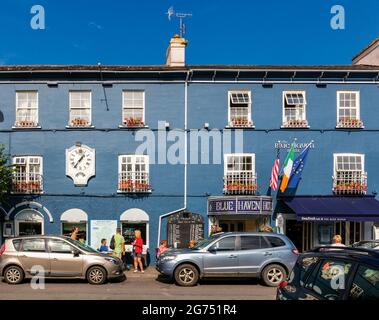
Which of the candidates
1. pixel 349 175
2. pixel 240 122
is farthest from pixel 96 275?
pixel 349 175

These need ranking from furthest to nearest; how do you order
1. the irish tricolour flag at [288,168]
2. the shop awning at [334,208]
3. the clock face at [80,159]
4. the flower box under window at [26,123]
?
the flower box under window at [26,123] < the clock face at [80,159] < the irish tricolour flag at [288,168] < the shop awning at [334,208]

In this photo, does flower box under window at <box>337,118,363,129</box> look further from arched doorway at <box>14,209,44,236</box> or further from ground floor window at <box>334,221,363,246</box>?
arched doorway at <box>14,209,44,236</box>

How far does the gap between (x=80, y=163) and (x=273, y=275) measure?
10165 mm

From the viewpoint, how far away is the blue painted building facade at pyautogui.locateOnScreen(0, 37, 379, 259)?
19094 mm

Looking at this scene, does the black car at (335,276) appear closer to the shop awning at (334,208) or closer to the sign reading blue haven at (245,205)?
the shop awning at (334,208)

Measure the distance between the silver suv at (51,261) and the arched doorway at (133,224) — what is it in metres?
5.35

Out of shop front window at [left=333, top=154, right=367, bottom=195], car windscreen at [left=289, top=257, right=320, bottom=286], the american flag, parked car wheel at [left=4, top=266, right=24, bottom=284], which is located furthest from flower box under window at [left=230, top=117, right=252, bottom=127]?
car windscreen at [left=289, top=257, right=320, bottom=286]

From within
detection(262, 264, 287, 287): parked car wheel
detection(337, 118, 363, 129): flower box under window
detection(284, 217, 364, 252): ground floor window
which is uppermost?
detection(337, 118, 363, 129): flower box under window

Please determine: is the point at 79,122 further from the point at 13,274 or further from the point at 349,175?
the point at 349,175

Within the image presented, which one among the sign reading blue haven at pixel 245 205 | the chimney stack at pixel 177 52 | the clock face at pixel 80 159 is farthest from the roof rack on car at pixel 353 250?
the chimney stack at pixel 177 52

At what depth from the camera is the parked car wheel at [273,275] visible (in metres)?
13.3

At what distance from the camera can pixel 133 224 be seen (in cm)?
1916

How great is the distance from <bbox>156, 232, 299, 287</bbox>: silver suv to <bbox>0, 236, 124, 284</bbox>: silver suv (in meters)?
2.01
